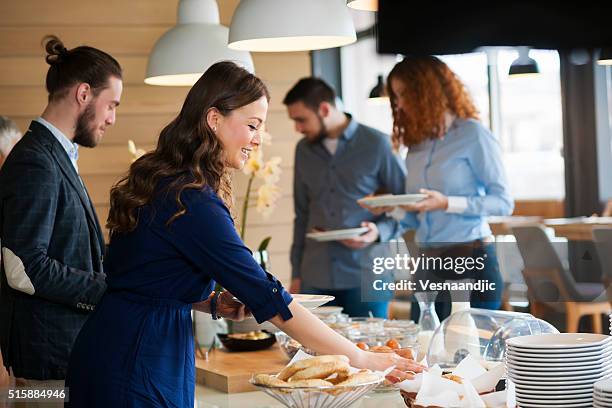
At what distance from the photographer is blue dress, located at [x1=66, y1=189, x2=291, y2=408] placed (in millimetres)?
2021

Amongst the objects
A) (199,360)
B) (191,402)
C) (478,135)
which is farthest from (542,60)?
(191,402)

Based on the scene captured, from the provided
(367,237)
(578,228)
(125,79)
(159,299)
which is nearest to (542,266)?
(578,228)

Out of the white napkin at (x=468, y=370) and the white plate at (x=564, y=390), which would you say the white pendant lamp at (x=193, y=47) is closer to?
the white napkin at (x=468, y=370)

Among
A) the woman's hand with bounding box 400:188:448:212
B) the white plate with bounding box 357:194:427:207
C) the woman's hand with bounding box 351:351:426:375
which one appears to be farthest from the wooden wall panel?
the woman's hand with bounding box 351:351:426:375

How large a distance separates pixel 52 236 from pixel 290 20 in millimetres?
935

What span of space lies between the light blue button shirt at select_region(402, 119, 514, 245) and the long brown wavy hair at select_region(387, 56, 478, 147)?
0.17 ft

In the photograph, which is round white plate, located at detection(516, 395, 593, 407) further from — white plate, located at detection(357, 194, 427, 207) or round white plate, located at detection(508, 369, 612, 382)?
white plate, located at detection(357, 194, 427, 207)

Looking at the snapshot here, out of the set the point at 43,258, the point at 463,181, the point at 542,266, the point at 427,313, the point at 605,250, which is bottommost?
the point at 542,266

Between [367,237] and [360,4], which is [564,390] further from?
[367,237]

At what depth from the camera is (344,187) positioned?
15.1ft

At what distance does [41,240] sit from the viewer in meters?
2.67

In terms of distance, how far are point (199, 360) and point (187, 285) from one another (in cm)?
102

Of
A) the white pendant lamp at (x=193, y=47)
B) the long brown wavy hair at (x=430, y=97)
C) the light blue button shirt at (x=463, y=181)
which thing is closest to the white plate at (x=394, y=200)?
the light blue button shirt at (x=463, y=181)

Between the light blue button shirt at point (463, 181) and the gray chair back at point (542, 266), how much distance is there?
254 centimetres
